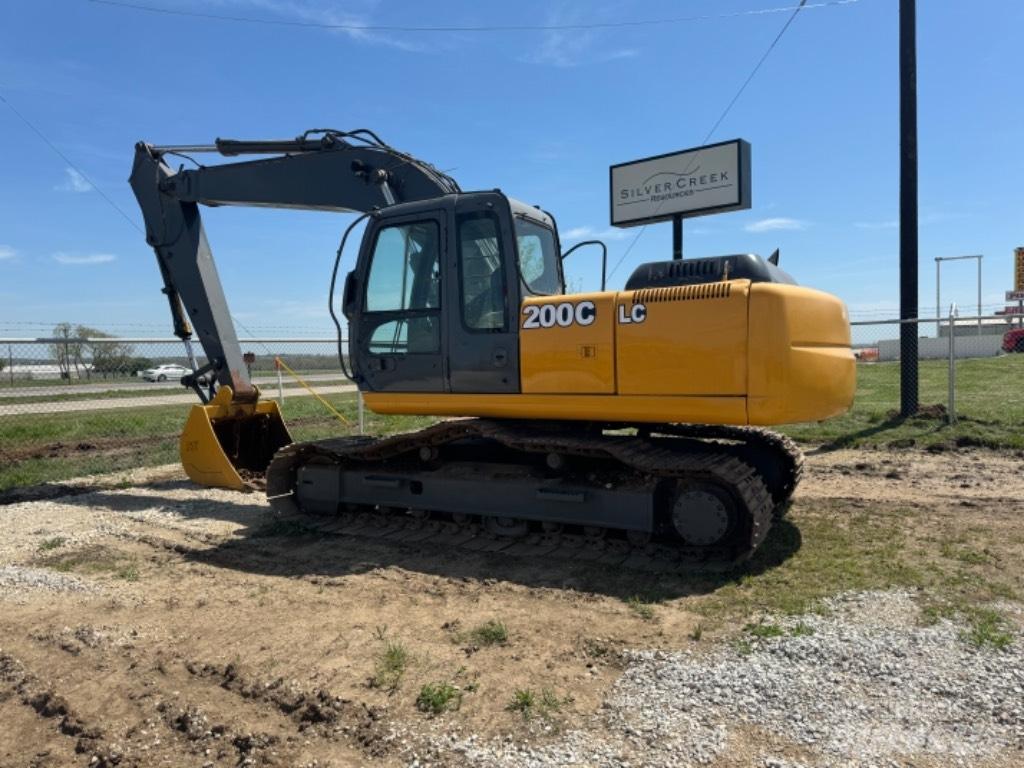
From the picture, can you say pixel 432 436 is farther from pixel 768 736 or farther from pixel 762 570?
pixel 768 736

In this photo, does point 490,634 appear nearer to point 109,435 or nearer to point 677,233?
point 109,435

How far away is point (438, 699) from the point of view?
136 inches

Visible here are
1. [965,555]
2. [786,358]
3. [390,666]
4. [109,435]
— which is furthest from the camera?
[109,435]

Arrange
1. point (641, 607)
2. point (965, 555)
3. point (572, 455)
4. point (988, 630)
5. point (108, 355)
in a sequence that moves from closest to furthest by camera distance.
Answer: point (988, 630) → point (641, 607) → point (965, 555) → point (572, 455) → point (108, 355)

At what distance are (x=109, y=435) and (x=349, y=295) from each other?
10399 mm

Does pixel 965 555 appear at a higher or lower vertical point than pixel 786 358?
lower

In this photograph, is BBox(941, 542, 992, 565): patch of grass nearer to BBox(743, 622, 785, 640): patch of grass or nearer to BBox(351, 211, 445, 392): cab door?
BBox(743, 622, 785, 640): patch of grass

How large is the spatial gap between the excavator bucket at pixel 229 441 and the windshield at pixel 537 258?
13.8ft

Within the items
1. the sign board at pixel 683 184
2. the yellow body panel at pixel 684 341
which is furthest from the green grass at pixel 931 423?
the yellow body panel at pixel 684 341

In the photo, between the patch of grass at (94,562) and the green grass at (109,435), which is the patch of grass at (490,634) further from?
the green grass at (109,435)

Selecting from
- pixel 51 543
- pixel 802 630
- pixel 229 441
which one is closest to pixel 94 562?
pixel 51 543

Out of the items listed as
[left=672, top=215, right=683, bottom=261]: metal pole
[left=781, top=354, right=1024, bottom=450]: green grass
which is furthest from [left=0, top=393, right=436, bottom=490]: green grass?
[left=781, top=354, right=1024, bottom=450]: green grass

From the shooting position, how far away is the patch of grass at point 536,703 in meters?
3.38

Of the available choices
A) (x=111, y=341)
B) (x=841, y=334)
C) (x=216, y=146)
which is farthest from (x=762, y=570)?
(x=111, y=341)
